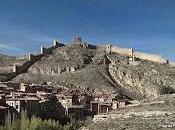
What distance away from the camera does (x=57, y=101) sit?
73125mm

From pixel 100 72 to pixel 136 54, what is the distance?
65.0 feet

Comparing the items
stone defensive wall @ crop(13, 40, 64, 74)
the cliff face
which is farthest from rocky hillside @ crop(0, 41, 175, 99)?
stone defensive wall @ crop(13, 40, 64, 74)

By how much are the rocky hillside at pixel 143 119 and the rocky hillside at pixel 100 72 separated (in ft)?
201

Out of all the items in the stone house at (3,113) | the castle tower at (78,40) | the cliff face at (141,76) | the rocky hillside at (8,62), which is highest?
the castle tower at (78,40)

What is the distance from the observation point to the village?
2522 inches

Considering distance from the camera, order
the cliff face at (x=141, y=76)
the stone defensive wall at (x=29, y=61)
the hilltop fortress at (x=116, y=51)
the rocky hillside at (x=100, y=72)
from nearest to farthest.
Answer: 1. the rocky hillside at (x=100, y=72)
2. the cliff face at (x=141, y=76)
3. the stone defensive wall at (x=29, y=61)
4. the hilltop fortress at (x=116, y=51)

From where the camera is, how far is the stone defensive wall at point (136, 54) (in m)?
119

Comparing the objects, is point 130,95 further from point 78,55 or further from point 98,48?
point 98,48

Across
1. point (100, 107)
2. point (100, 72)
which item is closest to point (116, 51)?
point (100, 72)

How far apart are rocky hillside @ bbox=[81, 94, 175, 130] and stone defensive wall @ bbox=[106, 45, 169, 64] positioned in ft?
285

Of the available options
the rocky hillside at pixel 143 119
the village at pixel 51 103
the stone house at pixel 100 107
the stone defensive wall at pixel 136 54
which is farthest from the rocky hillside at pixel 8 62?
the rocky hillside at pixel 143 119

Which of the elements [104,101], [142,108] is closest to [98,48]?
[104,101]

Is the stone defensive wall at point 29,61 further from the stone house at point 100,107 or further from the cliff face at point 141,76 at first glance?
the stone house at point 100,107

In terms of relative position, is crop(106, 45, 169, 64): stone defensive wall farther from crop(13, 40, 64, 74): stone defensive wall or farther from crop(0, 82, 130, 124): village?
crop(0, 82, 130, 124): village
